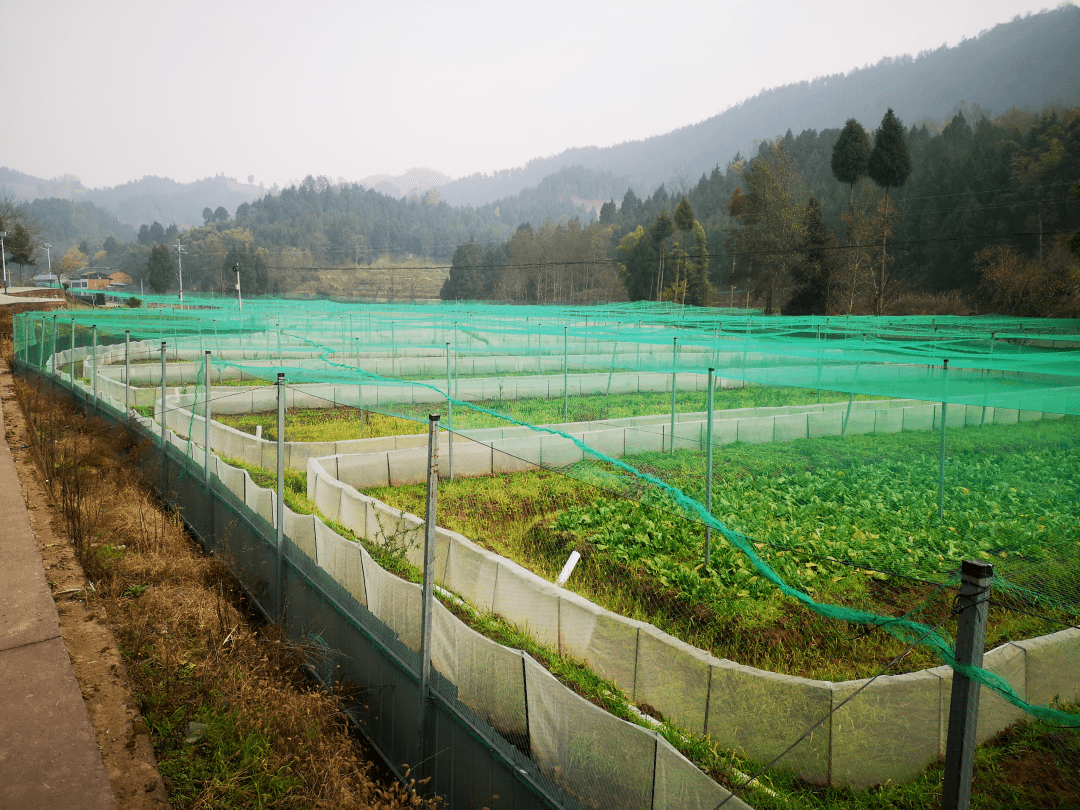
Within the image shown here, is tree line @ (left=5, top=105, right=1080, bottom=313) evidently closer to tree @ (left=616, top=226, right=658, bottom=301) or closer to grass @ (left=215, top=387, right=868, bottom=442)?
tree @ (left=616, top=226, right=658, bottom=301)

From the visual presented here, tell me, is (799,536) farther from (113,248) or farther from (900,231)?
(113,248)

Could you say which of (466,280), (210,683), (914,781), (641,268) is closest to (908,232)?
(641,268)

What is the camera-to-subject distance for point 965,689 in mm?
2363

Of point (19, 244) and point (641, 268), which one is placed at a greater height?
point (19, 244)

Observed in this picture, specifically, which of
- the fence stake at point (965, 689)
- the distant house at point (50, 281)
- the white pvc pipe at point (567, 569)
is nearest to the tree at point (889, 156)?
the white pvc pipe at point (567, 569)

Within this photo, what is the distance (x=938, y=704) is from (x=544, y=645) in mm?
3085


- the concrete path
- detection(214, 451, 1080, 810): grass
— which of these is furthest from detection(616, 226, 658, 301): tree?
detection(214, 451, 1080, 810): grass

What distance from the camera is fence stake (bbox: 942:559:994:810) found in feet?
7.59

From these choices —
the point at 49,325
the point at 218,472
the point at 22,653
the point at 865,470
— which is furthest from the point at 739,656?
the point at 49,325

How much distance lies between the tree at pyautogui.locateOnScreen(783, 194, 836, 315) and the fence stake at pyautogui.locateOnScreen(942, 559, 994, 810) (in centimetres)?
4697

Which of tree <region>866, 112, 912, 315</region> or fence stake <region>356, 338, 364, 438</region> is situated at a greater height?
tree <region>866, 112, 912, 315</region>

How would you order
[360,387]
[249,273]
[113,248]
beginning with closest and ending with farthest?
1. [360,387]
2. [249,273]
3. [113,248]

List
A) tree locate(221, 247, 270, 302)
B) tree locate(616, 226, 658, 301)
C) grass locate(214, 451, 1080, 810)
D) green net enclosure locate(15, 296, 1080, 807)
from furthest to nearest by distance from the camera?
1. tree locate(221, 247, 270, 302)
2. tree locate(616, 226, 658, 301)
3. green net enclosure locate(15, 296, 1080, 807)
4. grass locate(214, 451, 1080, 810)

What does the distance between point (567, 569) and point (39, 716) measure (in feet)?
15.2
